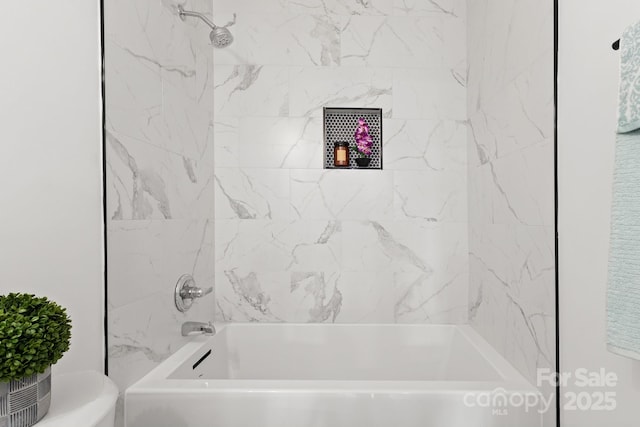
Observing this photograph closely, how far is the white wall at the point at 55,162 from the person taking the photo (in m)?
0.93

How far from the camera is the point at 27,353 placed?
0.67 metres

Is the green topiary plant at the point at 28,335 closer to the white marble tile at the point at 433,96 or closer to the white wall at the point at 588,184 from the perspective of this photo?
the white wall at the point at 588,184

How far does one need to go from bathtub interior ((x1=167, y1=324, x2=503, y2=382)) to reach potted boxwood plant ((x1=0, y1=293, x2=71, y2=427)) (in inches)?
54.9

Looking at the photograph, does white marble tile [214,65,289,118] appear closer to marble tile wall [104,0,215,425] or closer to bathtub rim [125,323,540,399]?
marble tile wall [104,0,215,425]

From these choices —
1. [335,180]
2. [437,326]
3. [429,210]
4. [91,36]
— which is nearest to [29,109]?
[91,36]

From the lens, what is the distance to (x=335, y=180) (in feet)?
7.27

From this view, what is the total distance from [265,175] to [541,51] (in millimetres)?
1394

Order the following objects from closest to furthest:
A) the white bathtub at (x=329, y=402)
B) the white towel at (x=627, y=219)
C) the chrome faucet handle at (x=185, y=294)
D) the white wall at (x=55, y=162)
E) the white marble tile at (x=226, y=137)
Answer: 1. the white towel at (x=627, y=219)
2. the white wall at (x=55, y=162)
3. the white bathtub at (x=329, y=402)
4. the chrome faucet handle at (x=185, y=294)
5. the white marble tile at (x=226, y=137)

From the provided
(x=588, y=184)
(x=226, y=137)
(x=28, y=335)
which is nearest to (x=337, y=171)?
(x=226, y=137)

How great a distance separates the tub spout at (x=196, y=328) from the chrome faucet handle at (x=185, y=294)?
7cm

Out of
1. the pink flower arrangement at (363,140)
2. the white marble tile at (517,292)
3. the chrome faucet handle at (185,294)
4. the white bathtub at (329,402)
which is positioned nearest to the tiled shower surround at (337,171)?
the pink flower arrangement at (363,140)

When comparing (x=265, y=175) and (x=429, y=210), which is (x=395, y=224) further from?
(x=265, y=175)

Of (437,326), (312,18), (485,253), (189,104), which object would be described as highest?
(312,18)

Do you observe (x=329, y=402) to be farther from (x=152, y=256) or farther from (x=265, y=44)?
(x=265, y=44)
